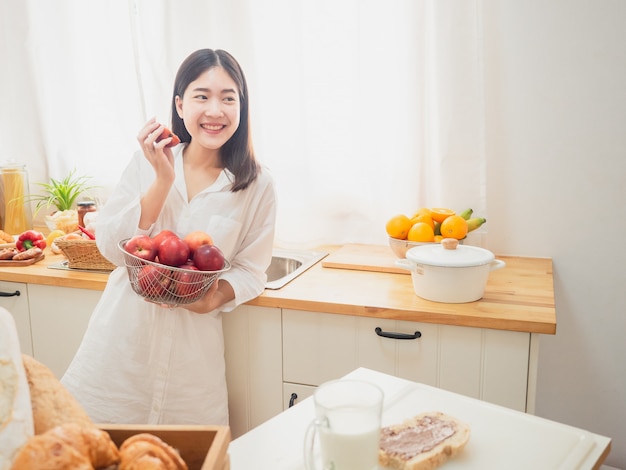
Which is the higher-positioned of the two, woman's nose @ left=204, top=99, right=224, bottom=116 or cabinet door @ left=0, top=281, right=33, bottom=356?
woman's nose @ left=204, top=99, right=224, bottom=116

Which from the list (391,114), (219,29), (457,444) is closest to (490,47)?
(391,114)

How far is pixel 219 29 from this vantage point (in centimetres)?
222

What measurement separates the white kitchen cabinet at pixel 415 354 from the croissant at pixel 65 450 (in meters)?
1.12

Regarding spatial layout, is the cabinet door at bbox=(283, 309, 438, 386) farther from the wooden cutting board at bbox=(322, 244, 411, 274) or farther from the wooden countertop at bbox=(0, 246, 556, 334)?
the wooden cutting board at bbox=(322, 244, 411, 274)

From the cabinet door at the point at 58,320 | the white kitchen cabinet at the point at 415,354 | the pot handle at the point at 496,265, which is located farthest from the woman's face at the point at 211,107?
the pot handle at the point at 496,265

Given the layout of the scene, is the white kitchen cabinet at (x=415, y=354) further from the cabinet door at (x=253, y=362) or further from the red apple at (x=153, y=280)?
the red apple at (x=153, y=280)

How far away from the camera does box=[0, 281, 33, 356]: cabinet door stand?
6.63 feet

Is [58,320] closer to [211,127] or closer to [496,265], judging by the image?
[211,127]

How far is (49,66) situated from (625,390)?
2.43 m

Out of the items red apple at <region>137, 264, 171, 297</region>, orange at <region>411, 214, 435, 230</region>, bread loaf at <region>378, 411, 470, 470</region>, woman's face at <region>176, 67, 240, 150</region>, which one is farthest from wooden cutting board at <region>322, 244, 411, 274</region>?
bread loaf at <region>378, 411, 470, 470</region>

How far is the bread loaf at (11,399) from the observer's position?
1.70 feet

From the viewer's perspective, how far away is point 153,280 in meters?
1.41

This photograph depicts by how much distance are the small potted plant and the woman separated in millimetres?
779

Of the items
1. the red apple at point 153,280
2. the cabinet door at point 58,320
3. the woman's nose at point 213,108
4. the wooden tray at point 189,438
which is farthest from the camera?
the cabinet door at point 58,320
